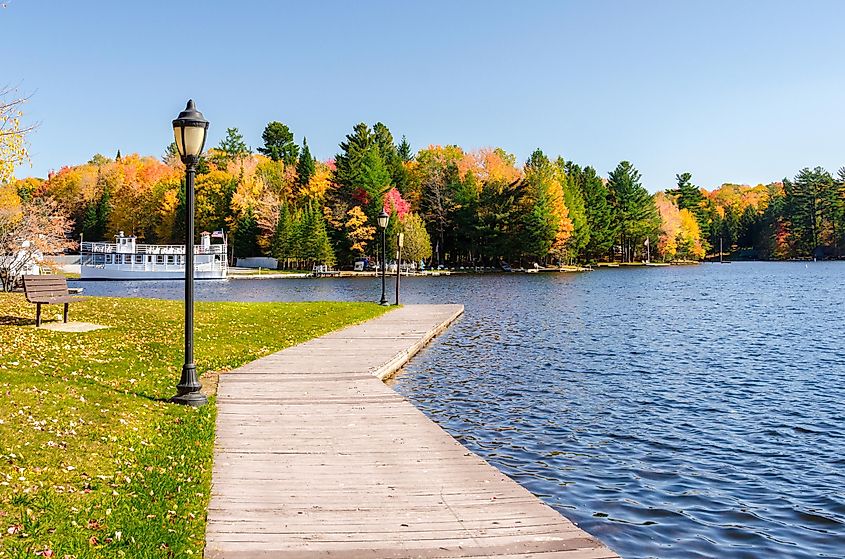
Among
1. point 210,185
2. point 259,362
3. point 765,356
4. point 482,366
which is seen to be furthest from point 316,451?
point 210,185

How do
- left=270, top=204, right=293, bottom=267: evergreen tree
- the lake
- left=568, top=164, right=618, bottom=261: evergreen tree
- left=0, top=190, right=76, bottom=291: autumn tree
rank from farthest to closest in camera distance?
left=568, top=164, right=618, bottom=261: evergreen tree
left=270, top=204, right=293, bottom=267: evergreen tree
left=0, top=190, right=76, bottom=291: autumn tree
the lake

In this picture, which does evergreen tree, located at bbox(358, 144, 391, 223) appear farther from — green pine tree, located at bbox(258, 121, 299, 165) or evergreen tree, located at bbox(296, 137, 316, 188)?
green pine tree, located at bbox(258, 121, 299, 165)

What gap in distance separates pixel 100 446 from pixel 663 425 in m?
8.44

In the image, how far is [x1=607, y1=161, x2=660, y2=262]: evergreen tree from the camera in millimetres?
113750

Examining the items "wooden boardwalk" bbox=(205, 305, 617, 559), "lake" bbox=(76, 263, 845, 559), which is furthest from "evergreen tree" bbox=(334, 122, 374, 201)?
"wooden boardwalk" bbox=(205, 305, 617, 559)

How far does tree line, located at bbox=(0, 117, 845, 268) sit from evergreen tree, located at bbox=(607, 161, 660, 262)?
0.61 feet

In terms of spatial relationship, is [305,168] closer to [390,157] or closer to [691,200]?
[390,157]

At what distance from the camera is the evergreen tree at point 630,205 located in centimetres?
11375

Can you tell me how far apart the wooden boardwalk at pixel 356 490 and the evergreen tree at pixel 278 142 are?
109597mm

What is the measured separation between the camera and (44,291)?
15383 mm

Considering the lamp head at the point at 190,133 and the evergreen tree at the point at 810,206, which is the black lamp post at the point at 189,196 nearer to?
the lamp head at the point at 190,133

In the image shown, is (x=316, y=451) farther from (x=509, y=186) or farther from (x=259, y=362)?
(x=509, y=186)

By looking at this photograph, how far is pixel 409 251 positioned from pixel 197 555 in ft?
260

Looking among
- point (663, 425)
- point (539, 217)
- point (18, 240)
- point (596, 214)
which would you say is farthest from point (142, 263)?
point (663, 425)
